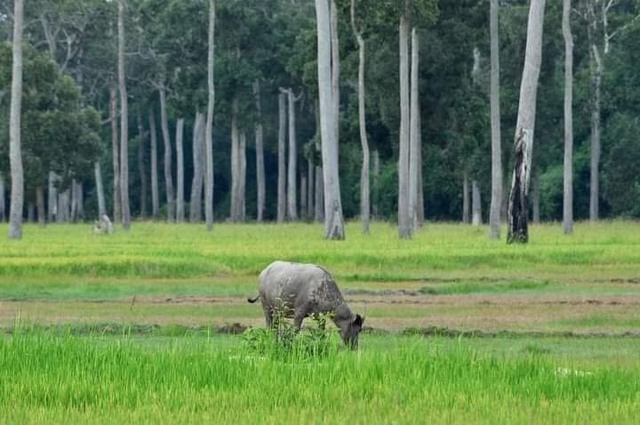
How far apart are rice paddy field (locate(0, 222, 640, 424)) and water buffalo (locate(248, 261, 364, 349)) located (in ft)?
1.23

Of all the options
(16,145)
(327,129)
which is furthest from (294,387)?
(16,145)

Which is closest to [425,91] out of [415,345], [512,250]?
[512,250]

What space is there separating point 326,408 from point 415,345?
2975mm

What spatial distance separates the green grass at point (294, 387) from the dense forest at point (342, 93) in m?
35.6

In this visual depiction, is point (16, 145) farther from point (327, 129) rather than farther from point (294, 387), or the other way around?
point (294, 387)

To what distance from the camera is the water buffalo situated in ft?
53.8

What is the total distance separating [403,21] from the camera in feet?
149

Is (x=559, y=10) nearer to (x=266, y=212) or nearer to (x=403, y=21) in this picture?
(x=403, y=21)

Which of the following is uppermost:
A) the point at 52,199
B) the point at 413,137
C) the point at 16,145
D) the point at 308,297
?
the point at 413,137

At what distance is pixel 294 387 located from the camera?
38.7 ft

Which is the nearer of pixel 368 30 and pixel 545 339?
pixel 545 339

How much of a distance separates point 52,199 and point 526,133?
46.7 metres

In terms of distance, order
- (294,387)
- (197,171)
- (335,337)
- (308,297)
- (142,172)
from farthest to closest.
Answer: (142,172)
(197,171)
(308,297)
(335,337)
(294,387)

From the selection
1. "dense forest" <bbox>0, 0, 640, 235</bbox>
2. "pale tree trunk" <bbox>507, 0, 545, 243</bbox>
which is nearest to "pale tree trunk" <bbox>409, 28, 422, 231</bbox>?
"dense forest" <bbox>0, 0, 640, 235</bbox>
